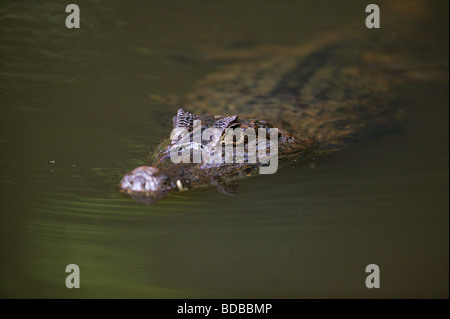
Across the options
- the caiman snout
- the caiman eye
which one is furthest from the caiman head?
the caiman snout

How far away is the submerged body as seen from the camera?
3910 mm

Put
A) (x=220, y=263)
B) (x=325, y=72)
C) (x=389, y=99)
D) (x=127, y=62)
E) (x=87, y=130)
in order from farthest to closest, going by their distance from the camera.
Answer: (x=127, y=62), (x=325, y=72), (x=389, y=99), (x=87, y=130), (x=220, y=263)

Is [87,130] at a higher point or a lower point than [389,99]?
lower

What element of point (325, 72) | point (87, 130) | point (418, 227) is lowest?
point (418, 227)

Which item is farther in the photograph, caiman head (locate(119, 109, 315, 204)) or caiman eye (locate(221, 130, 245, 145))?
caiman eye (locate(221, 130, 245, 145))

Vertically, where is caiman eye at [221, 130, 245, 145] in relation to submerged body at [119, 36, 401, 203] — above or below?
below

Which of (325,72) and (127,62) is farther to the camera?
(127,62)

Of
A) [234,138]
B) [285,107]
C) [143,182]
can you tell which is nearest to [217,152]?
[234,138]

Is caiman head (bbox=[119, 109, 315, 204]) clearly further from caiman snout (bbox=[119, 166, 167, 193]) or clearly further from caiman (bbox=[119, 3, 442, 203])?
caiman snout (bbox=[119, 166, 167, 193])

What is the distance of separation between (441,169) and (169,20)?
4912mm

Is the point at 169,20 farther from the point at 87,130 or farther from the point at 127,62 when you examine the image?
the point at 87,130

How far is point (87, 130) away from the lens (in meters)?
4.91

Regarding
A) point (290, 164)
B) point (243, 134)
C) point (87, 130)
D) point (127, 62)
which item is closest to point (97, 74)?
point (127, 62)

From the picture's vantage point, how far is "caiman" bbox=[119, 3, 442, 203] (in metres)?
3.92
